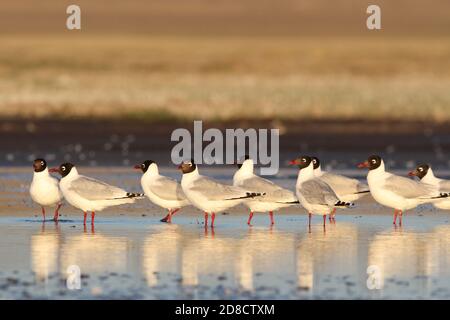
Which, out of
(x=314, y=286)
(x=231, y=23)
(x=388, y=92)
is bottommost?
(x=314, y=286)

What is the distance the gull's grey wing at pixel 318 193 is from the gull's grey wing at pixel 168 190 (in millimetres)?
→ 1684

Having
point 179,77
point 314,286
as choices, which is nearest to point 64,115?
point 179,77

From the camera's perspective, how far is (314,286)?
1272cm

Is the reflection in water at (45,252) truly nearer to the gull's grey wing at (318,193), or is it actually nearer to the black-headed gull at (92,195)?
the black-headed gull at (92,195)

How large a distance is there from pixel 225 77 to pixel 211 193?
1466 inches

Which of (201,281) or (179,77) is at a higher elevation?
(179,77)

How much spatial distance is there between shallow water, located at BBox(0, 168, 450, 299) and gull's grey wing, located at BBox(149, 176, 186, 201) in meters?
0.37

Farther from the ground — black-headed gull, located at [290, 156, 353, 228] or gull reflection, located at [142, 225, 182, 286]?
black-headed gull, located at [290, 156, 353, 228]

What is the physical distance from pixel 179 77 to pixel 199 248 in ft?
127

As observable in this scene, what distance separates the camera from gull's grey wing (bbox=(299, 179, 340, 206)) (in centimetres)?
1697

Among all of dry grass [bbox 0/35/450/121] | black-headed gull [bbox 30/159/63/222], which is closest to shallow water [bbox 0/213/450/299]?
black-headed gull [bbox 30/159/63/222]

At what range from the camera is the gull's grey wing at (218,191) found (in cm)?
1711

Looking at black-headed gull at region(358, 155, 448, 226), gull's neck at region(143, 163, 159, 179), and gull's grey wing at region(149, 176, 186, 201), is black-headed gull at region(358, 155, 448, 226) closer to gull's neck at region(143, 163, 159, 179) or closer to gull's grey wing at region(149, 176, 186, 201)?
gull's grey wing at region(149, 176, 186, 201)

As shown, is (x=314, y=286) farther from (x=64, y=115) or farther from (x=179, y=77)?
(x=179, y=77)
